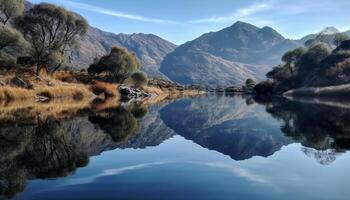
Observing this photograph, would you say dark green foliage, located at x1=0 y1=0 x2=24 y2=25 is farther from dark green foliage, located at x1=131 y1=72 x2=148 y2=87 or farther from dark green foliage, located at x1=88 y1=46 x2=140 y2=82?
dark green foliage, located at x1=131 y1=72 x2=148 y2=87

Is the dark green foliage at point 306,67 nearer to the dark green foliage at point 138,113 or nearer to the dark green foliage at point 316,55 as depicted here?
the dark green foliage at point 316,55

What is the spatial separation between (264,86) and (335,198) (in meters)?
156

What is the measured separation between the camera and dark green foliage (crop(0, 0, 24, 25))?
72.4 m

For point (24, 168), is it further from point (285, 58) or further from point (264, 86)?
point (285, 58)

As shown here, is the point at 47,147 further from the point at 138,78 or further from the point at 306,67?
the point at 306,67

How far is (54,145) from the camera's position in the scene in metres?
20.1

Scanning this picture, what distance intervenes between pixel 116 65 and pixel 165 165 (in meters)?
86.8

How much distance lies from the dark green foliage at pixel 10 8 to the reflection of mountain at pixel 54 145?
50.3 metres

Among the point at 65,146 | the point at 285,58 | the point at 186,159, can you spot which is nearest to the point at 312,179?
the point at 186,159

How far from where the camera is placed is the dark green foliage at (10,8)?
2849 inches


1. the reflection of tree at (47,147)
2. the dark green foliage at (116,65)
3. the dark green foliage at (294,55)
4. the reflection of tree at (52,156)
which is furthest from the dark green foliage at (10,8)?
the dark green foliage at (294,55)

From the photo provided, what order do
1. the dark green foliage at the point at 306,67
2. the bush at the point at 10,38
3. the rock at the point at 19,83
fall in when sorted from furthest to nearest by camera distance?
the dark green foliage at the point at 306,67
the bush at the point at 10,38
the rock at the point at 19,83

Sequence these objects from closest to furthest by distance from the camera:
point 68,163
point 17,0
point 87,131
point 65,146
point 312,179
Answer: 1. point 312,179
2. point 68,163
3. point 65,146
4. point 87,131
5. point 17,0

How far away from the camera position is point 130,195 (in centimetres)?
1172
